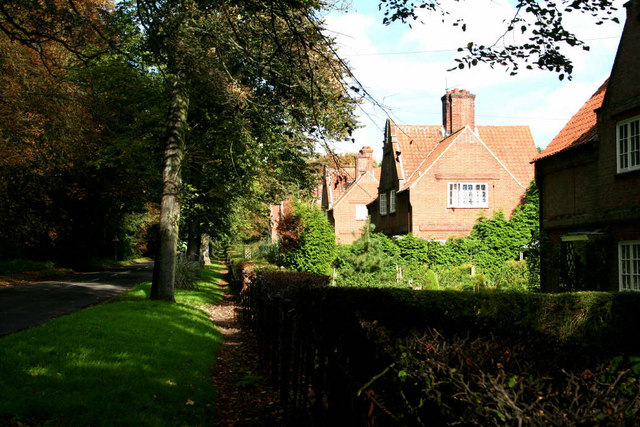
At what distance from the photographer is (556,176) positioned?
2047 centimetres

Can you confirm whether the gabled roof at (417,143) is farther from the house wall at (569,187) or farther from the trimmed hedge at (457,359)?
the trimmed hedge at (457,359)

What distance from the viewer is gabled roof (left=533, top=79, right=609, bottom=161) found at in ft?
62.0

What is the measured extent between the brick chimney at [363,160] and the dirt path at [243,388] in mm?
37969

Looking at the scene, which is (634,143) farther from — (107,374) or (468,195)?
(107,374)

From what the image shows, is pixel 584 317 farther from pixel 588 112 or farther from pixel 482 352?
pixel 588 112

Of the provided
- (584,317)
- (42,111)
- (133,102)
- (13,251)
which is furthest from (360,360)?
(13,251)

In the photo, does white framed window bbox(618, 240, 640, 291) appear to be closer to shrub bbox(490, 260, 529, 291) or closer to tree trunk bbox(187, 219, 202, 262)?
shrub bbox(490, 260, 529, 291)

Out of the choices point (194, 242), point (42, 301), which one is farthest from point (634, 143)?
point (194, 242)

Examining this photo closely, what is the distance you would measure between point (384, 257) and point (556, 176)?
8.38 m

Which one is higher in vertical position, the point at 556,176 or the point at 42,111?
the point at 42,111

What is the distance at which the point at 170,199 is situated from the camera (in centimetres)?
1612

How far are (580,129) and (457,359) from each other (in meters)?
19.8

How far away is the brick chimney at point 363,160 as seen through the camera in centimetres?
4925

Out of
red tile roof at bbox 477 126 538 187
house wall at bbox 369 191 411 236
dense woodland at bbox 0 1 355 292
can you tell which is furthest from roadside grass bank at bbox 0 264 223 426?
red tile roof at bbox 477 126 538 187
